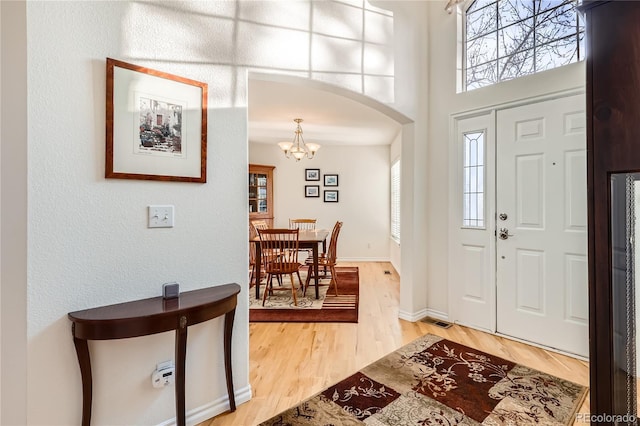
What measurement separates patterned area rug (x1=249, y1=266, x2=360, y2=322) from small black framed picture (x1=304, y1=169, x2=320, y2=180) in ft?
9.31

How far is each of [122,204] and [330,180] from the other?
540 cm

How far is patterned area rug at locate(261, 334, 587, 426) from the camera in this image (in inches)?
66.7

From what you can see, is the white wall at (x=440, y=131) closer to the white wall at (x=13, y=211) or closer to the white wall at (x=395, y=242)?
the white wall at (x=395, y=242)

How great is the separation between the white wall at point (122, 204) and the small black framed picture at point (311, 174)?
15.0 feet

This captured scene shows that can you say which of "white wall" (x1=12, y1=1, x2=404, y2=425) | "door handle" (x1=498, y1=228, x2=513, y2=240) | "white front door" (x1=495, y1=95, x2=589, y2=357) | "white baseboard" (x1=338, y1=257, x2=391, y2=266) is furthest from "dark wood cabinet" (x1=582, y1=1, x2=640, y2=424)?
"white baseboard" (x1=338, y1=257, x2=391, y2=266)

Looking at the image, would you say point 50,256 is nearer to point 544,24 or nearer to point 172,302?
point 172,302

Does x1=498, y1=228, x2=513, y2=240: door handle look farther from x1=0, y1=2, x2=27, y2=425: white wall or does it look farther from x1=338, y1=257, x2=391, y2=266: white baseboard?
x1=338, y1=257, x2=391, y2=266: white baseboard

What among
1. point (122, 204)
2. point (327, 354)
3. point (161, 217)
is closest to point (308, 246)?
point (327, 354)

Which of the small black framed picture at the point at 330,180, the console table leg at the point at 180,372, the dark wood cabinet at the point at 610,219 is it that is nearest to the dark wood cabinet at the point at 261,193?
the small black framed picture at the point at 330,180

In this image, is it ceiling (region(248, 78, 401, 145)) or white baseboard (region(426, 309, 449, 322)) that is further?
ceiling (region(248, 78, 401, 145))

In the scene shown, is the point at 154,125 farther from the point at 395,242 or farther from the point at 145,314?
the point at 395,242

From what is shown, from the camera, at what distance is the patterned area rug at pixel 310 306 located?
329 centimetres

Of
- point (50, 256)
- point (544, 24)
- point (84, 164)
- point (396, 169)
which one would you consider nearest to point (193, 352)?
point (50, 256)

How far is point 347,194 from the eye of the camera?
668cm
